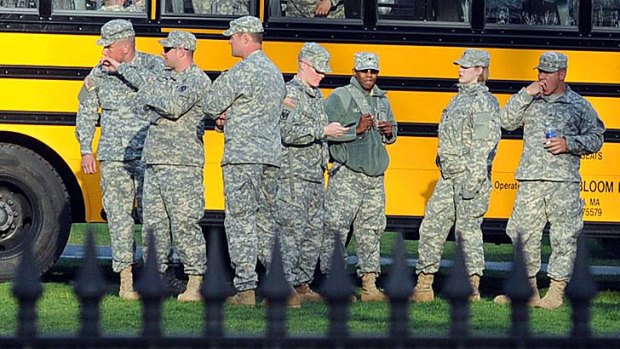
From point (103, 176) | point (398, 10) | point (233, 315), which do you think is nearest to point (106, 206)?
point (103, 176)

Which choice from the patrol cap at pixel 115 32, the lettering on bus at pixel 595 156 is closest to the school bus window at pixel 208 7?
the patrol cap at pixel 115 32

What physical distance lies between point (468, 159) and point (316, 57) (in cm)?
117

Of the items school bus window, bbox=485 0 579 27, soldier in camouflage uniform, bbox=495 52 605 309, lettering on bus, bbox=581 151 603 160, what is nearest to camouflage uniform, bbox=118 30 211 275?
soldier in camouflage uniform, bbox=495 52 605 309

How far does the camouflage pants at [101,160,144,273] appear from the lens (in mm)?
8961

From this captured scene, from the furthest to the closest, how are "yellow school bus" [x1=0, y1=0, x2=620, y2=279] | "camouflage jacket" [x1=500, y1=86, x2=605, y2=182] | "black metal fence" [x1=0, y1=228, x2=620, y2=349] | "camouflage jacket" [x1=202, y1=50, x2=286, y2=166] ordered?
"yellow school bus" [x1=0, y1=0, x2=620, y2=279]
"camouflage jacket" [x1=500, y1=86, x2=605, y2=182]
"camouflage jacket" [x1=202, y1=50, x2=286, y2=166]
"black metal fence" [x1=0, y1=228, x2=620, y2=349]

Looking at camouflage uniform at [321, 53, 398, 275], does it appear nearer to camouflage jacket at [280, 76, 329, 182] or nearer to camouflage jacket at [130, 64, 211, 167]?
camouflage jacket at [280, 76, 329, 182]

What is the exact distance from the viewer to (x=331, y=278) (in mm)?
2793

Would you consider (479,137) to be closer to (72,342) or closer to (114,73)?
(114,73)

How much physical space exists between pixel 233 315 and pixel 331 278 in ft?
17.3

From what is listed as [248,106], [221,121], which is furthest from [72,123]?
[248,106]

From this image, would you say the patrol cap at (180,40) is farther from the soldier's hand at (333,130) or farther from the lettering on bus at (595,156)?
the lettering on bus at (595,156)

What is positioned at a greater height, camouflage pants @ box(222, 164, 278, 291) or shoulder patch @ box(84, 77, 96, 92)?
shoulder patch @ box(84, 77, 96, 92)

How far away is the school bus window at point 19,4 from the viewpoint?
30.7 feet

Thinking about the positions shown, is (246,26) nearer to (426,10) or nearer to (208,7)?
(208,7)
